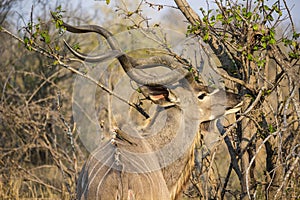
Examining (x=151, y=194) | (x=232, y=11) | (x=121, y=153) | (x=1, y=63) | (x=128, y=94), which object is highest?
(x=1, y=63)

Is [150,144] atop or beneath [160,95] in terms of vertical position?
beneath

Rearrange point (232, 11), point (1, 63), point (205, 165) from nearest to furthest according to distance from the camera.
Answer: point (232, 11) → point (205, 165) → point (1, 63)

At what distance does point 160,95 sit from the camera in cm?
426

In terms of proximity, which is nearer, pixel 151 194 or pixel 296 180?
pixel 151 194

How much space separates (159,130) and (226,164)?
3.40 meters

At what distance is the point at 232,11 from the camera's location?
13.0 feet

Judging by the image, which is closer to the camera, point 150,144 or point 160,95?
point 150,144

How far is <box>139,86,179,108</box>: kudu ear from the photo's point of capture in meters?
4.23

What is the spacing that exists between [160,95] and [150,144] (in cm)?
41

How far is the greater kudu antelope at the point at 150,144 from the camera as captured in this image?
3283 mm

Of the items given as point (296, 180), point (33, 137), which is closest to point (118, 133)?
point (296, 180)

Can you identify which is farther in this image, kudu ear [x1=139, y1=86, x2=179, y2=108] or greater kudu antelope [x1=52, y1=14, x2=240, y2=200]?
kudu ear [x1=139, y1=86, x2=179, y2=108]

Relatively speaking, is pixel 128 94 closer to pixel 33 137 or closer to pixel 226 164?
pixel 33 137

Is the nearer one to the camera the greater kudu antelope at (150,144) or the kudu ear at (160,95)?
the greater kudu antelope at (150,144)
